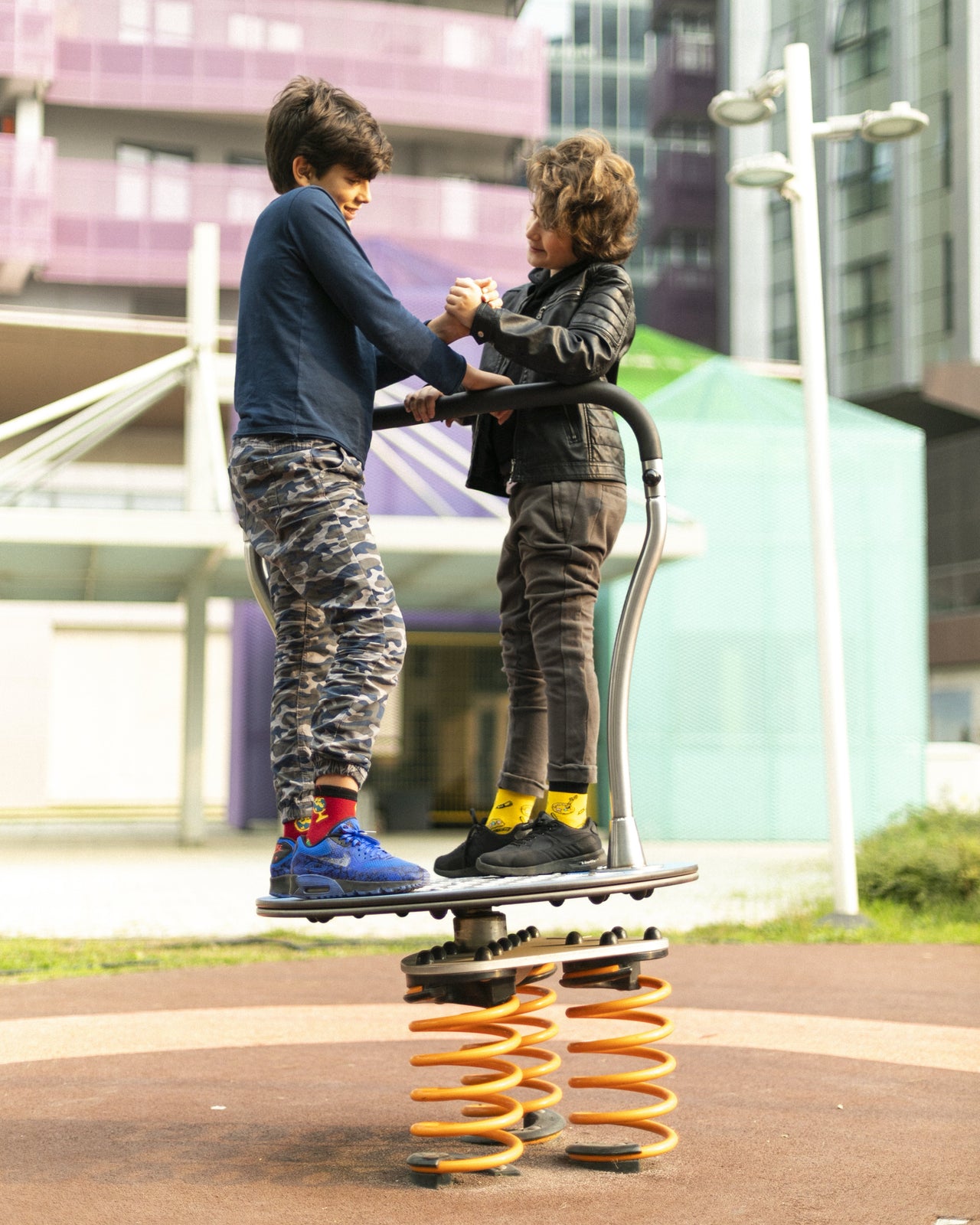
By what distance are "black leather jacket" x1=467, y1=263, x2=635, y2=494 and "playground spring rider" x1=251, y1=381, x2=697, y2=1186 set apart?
0.29 ft

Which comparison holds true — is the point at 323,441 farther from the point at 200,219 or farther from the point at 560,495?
the point at 200,219

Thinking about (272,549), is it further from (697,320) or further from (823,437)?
(697,320)

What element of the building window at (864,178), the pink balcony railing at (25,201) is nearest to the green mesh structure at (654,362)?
the pink balcony railing at (25,201)

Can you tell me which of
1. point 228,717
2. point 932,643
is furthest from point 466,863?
point 932,643

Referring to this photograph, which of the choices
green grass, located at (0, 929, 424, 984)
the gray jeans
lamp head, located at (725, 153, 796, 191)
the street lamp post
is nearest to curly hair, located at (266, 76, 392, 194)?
the gray jeans

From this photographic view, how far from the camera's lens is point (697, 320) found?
45.8 metres

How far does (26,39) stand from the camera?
85.8 feet

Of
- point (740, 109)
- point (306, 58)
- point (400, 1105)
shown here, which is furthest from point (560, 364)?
point (306, 58)

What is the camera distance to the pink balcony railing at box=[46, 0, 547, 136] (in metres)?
27.2

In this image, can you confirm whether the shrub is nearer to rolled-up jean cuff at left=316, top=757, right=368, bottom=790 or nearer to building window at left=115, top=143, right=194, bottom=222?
rolled-up jean cuff at left=316, top=757, right=368, bottom=790

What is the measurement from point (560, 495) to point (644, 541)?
0.24 metres

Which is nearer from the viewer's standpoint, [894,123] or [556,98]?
[894,123]

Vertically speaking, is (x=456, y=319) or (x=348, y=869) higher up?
(x=456, y=319)

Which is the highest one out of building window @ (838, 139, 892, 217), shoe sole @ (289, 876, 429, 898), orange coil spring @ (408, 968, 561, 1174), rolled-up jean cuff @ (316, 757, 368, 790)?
building window @ (838, 139, 892, 217)
